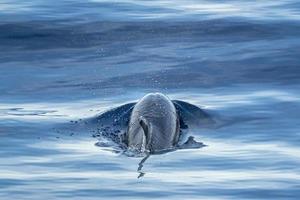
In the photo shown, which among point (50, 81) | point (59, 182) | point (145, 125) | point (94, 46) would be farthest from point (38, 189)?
point (94, 46)

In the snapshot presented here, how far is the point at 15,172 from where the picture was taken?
469 inches

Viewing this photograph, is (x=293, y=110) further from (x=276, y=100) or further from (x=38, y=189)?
(x=38, y=189)

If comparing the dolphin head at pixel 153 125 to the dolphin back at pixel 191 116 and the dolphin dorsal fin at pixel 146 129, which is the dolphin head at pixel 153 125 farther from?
the dolphin back at pixel 191 116

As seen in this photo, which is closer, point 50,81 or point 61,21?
point 50,81

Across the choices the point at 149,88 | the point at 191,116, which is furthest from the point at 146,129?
the point at 149,88

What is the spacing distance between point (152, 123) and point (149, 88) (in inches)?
123

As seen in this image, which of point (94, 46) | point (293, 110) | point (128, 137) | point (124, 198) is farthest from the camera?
point (94, 46)

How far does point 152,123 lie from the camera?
12.9 metres

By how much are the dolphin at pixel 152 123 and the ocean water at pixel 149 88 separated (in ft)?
0.66

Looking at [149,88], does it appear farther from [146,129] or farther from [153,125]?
[146,129]

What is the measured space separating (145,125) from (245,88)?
3.65 meters

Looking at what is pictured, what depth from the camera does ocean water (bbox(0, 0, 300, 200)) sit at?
1162 cm

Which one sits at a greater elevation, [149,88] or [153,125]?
[153,125]

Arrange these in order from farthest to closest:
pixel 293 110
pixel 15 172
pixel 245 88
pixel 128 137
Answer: pixel 245 88
pixel 293 110
pixel 128 137
pixel 15 172
